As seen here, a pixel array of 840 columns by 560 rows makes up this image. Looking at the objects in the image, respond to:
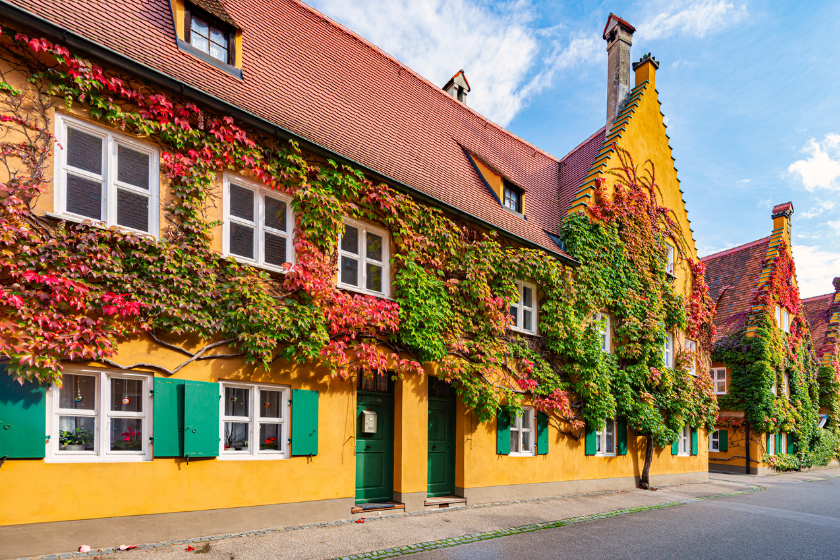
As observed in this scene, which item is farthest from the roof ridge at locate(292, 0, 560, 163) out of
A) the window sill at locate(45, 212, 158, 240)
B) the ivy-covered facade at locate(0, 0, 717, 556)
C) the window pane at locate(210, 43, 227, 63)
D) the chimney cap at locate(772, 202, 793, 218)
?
the chimney cap at locate(772, 202, 793, 218)

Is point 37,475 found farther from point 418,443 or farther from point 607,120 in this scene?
point 607,120

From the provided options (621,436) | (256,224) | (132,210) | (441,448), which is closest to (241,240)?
(256,224)

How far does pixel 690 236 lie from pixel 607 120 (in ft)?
16.6

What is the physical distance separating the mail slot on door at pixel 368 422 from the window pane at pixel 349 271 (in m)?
2.28

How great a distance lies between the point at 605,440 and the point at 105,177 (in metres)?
13.0

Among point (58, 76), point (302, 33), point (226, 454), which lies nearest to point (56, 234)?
point (58, 76)

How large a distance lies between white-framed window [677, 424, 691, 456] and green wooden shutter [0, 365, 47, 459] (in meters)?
17.4

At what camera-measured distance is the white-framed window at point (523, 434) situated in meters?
12.1

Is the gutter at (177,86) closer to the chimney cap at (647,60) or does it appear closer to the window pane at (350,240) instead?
the window pane at (350,240)

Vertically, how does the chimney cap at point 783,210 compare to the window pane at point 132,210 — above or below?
above

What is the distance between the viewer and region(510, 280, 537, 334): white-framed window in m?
12.6

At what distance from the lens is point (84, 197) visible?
6746 mm

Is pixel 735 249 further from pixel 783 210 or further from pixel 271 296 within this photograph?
pixel 271 296

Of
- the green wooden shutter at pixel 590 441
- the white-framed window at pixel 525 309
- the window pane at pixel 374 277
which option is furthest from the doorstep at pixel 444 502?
the green wooden shutter at pixel 590 441
